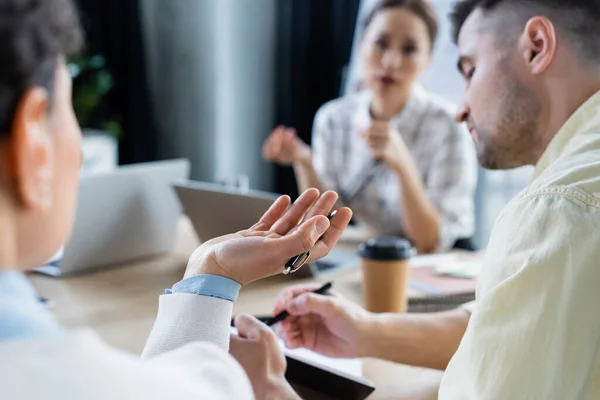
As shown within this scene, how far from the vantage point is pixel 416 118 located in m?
2.34

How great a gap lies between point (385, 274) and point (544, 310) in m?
0.56

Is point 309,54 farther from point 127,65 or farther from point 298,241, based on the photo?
point 298,241

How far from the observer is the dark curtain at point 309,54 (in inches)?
125

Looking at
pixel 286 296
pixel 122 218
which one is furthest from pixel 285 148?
pixel 286 296

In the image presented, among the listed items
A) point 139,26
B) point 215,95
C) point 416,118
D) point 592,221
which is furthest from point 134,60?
point 592,221

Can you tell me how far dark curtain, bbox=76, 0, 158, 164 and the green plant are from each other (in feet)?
0.15

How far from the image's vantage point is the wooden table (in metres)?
1.06

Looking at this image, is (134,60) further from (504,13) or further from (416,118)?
(504,13)

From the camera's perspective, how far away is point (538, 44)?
3.21 feet

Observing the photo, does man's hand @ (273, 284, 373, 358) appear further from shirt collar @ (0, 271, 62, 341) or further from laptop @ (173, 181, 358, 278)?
shirt collar @ (0, 271, 62, 341)

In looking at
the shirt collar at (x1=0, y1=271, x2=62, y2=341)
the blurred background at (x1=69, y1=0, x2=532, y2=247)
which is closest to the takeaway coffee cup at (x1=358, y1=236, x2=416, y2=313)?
the shirt collar at (x1=0, y1=271, x2=62, y2=341)

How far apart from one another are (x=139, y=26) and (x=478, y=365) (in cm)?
325

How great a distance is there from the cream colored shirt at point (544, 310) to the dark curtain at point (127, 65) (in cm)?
309

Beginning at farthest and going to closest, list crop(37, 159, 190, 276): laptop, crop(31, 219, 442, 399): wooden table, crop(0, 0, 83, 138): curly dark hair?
crop(37, 159, 190, 276): laptop, crop(31, 219, 442, 399): wooden table, crop(0, 0, 83, 138): curly dark hair
